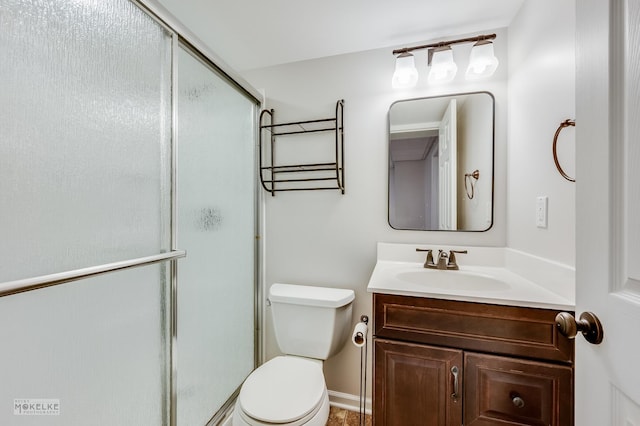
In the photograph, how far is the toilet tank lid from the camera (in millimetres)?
1393

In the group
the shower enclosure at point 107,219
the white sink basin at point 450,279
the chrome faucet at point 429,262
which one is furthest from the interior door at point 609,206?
the shower enclosure at point 107,219

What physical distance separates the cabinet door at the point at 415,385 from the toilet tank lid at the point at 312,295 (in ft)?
1.24

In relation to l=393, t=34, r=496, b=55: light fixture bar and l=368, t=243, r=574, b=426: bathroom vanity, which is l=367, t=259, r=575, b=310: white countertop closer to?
l=368, t=243, r=574, b=426: bathroom vanity

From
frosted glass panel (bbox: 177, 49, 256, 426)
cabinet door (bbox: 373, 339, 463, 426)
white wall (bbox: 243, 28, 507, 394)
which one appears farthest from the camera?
white wall (bbox: 243, 28, 507, 394)

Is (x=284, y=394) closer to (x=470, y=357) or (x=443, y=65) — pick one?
(x=470, y=357)

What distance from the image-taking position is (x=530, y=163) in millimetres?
1167

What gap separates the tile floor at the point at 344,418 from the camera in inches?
57.9

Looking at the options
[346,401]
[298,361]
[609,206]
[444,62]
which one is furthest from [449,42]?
[346,401]

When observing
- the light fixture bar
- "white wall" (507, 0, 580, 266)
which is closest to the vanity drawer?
"white wall" (507, 0, 580, 266)

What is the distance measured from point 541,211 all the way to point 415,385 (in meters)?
0.87

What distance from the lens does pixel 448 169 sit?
4.81 ft

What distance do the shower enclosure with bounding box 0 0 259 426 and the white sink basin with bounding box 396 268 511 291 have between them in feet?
3.39

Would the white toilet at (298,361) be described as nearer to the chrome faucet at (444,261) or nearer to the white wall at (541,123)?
the chrome faucet at (444,261)

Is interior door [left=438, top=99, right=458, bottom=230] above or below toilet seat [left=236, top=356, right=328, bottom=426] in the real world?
above
